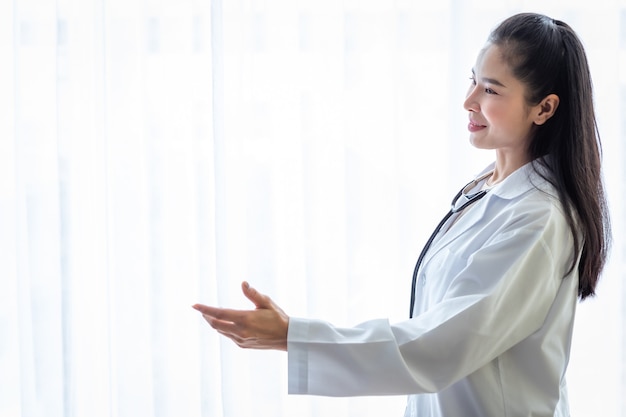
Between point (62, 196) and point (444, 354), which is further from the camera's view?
point (62, 196)

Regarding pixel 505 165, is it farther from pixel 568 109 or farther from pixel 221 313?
pixel 221 313

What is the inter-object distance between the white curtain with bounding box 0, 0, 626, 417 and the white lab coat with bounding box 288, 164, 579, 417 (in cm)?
75

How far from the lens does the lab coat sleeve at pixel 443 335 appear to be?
3.58 ft

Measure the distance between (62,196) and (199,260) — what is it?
0.45 m

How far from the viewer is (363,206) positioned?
202 centimetres

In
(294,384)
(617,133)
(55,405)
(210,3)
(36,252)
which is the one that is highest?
(210,3)

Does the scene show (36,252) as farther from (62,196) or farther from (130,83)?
(130,83)

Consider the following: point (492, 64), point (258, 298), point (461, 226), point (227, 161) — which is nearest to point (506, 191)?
point (461, 226)

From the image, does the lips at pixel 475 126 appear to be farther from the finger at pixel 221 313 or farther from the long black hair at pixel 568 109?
the finger at pixel 221 313

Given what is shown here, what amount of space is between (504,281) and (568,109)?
0.35 meters

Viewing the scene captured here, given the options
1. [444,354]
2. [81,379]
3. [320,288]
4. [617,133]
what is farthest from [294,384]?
[617,133]

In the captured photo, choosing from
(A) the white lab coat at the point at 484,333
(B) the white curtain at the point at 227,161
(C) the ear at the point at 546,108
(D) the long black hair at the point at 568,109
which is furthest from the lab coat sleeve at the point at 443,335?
(B) the white curtain at the point at 227,161

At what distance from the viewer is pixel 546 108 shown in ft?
4.11

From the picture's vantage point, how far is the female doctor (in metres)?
1.09
